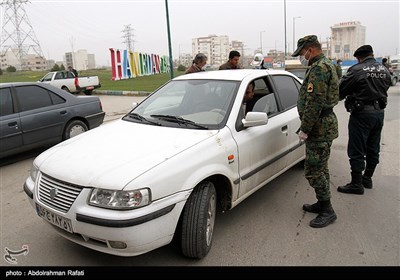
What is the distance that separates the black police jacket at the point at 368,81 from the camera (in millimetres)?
3922

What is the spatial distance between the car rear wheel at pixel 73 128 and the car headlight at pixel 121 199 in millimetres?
4409

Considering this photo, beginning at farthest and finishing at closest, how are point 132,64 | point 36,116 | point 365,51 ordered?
1. point 132,64
2. point 36,116
3. point 365,51

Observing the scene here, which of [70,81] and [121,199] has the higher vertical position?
[70,81]

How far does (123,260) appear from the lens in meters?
2.81

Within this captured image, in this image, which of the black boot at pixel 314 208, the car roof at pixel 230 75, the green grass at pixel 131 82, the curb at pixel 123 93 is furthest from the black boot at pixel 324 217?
the green grass at pixel 131 82

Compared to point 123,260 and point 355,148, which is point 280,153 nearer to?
point 355,148

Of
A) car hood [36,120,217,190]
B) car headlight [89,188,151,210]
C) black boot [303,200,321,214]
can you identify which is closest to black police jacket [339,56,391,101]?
black boot [303,200,321,214]

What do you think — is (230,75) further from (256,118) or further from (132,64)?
(132,64)

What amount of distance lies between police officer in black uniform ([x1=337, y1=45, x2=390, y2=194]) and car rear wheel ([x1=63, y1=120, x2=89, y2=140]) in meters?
4.88

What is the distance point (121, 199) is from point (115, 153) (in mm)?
524

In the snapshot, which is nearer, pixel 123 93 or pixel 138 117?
pixel 138 117

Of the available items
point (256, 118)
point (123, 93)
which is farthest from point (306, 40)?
point (123, 93)

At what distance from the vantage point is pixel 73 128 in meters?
6.52

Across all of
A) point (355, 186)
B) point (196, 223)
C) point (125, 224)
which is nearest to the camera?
point (125, 224)
